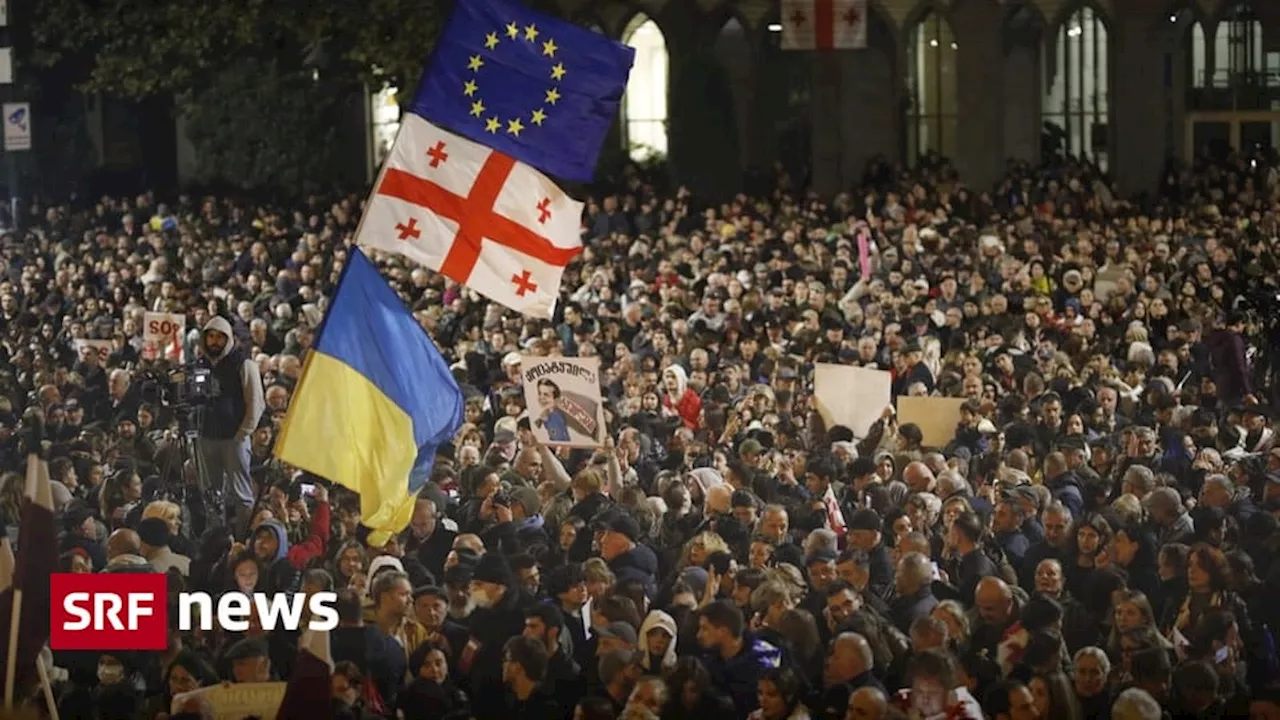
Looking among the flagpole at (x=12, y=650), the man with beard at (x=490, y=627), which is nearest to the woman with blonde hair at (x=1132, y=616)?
the man with beard at (x=490, y=627)

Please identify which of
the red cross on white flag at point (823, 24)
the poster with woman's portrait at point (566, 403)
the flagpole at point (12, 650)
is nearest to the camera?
the flagpole at point (12, 650)

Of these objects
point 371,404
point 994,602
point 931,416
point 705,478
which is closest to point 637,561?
point 371,404

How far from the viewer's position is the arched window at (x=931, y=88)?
3638cm

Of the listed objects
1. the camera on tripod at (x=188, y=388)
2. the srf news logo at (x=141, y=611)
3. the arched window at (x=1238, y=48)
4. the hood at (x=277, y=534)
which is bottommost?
the srf news logo at (x=141, y=611)

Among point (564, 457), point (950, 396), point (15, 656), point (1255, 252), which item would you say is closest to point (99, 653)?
point (15, 656)

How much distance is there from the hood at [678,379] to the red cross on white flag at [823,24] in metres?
15.7

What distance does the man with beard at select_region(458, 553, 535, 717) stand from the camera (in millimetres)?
9867

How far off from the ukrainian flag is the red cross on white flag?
20.3 meters

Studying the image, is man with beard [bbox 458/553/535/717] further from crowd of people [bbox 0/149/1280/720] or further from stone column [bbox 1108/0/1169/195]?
stone column [bbox 1108/0/1169/195]

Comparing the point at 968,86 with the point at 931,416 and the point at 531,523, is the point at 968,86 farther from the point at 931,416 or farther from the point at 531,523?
the point at 531,523

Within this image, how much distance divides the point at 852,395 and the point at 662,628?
4843mm

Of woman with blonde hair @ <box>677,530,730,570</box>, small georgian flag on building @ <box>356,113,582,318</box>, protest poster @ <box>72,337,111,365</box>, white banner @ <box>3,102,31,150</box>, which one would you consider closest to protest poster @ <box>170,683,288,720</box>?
woman with blonde hair @ <box>677,530,730,570</box>

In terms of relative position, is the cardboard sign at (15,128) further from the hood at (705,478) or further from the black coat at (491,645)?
the black coat at (491,645)

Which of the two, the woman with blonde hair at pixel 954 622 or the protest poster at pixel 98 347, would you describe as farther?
the protest poster at pixel 98 347
